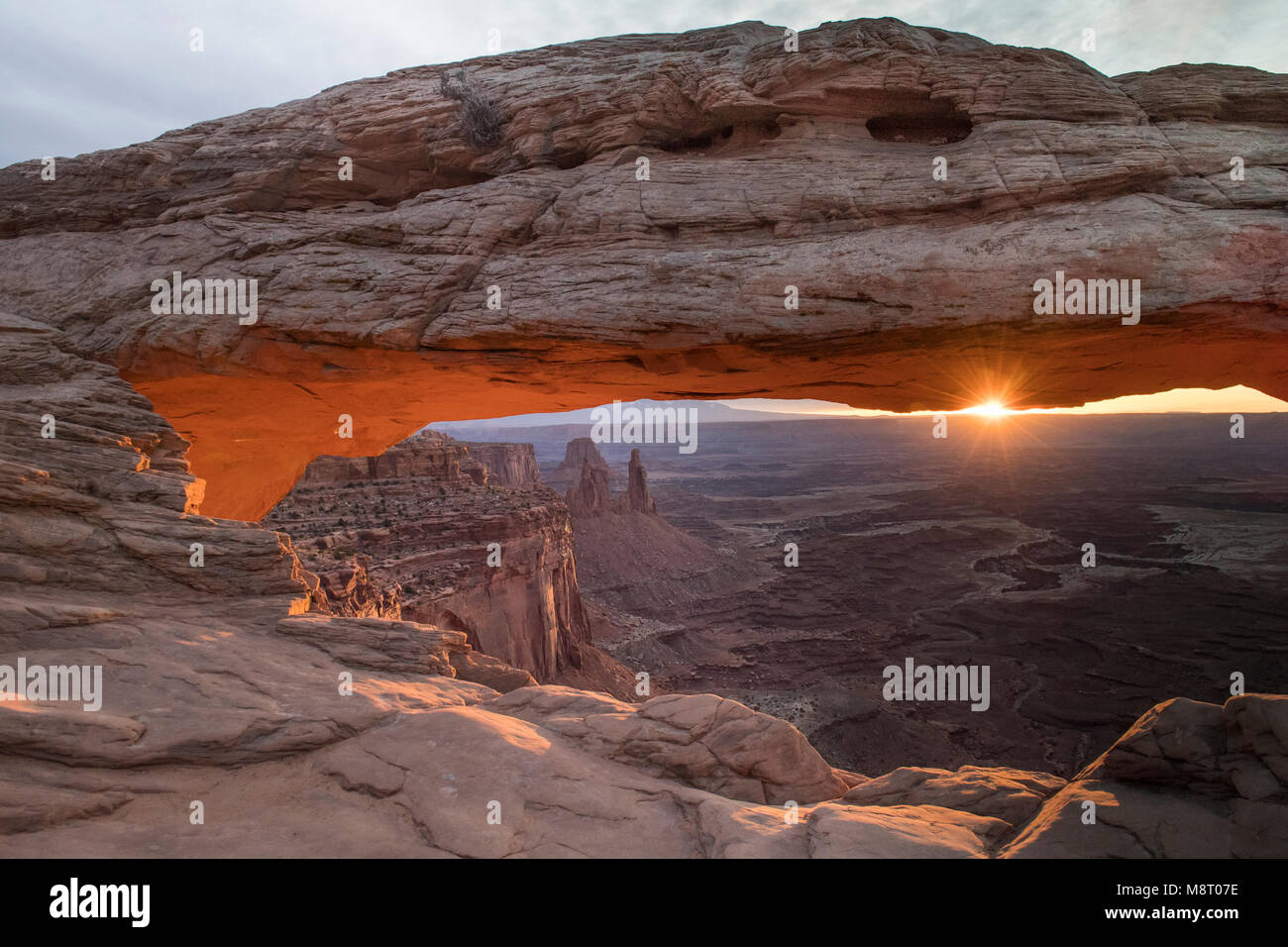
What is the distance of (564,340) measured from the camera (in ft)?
32.1

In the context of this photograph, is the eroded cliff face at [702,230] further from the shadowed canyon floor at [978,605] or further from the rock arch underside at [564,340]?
the shadowed canyon floor at [978,605]

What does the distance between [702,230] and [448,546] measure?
17.9 metres

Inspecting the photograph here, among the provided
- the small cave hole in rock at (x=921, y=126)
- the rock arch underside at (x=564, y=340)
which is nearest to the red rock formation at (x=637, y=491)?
the rock arch underside at (x=564, y=340)

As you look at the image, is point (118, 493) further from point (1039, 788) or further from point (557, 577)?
point (557, 577)

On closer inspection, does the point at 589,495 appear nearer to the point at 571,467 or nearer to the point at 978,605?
the point at 978,605

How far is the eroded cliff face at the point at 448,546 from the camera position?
21.2 meters

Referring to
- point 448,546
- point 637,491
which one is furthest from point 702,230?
point 637,491

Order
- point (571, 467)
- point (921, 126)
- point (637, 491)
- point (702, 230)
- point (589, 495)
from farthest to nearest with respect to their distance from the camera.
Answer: point (571, 467) < point (637, 491) < point (589, 495) < point (921, 126) < point (702, 230)

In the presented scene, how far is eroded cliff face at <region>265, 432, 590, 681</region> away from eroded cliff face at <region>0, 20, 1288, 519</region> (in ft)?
26.6

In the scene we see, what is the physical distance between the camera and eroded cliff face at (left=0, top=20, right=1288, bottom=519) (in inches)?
330

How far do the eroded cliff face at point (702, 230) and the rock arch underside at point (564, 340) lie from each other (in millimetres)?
58

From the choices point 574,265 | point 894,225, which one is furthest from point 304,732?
point 894,225
